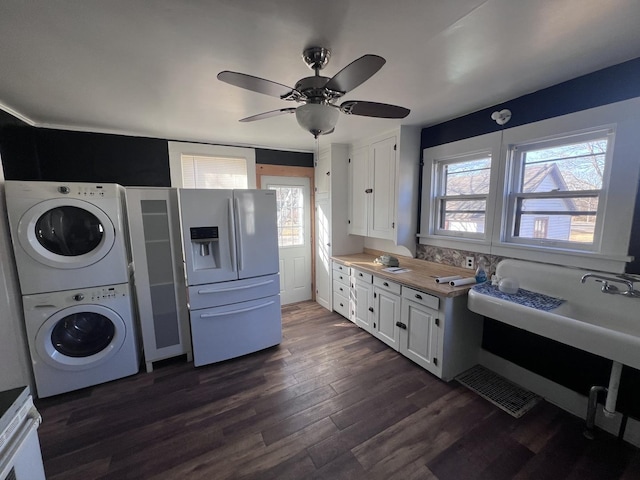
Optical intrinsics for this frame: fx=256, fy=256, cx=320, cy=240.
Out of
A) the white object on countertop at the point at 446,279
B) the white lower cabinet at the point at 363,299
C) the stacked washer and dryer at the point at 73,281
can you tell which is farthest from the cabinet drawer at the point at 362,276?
the stacked washer and dryer at the point at 73,281

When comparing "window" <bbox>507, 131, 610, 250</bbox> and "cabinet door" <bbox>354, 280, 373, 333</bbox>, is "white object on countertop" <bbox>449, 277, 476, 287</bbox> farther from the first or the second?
"cabinet door" <bbox>354, 280, 373, 333</bbox>

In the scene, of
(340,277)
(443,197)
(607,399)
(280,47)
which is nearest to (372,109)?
(280,47)

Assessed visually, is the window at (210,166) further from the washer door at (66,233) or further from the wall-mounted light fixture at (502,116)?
the wall-mounted light fixture at (502,116)

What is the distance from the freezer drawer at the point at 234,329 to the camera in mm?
2441

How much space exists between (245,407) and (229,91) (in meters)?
2.39

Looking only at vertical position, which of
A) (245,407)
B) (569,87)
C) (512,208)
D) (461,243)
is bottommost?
(245,407)

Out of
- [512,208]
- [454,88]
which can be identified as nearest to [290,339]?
[512,208]

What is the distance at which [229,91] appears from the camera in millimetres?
1880

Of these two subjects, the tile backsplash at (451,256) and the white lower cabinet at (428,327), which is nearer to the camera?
the white lower cabinet at (428,327)

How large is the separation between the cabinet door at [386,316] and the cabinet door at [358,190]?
0.92 metres

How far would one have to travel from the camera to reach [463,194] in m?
2.63

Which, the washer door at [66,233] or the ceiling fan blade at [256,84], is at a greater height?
the ceiling fan blade at [256,84]

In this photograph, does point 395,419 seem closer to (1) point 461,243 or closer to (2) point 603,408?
(2) point 603,408

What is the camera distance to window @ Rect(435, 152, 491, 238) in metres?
2.48
